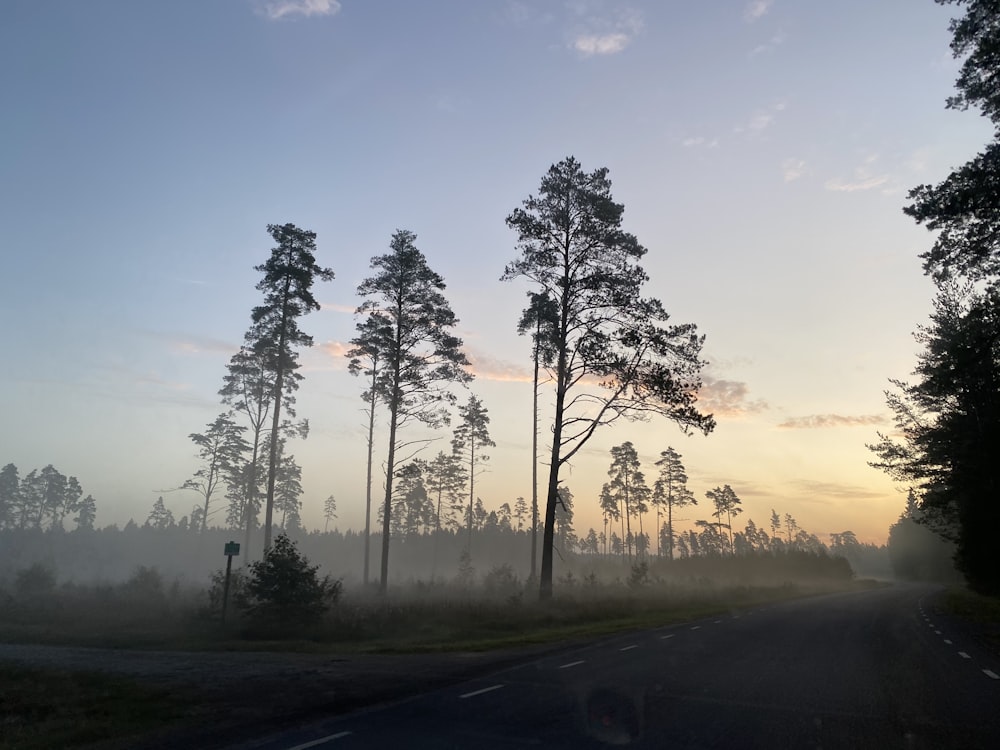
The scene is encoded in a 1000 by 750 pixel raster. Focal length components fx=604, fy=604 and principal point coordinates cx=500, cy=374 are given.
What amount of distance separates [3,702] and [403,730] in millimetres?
6727

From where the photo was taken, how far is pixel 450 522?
87.3m

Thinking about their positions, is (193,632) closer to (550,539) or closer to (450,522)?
(550,539)

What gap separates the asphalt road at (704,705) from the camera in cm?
700

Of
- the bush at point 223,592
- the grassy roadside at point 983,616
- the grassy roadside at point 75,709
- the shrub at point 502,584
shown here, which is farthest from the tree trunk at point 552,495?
the grassy roadside at point 75,709

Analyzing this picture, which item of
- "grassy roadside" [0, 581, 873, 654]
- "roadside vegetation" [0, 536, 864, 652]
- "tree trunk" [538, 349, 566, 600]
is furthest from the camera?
"tree trunk" [538, 349, 566, 600]

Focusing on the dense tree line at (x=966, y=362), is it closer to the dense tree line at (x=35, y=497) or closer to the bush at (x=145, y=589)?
the bush at (x=145, y=589)

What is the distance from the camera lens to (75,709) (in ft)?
29.7

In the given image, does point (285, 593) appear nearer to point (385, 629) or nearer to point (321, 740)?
point (385, 629)

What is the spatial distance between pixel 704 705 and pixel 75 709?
9.32 metres

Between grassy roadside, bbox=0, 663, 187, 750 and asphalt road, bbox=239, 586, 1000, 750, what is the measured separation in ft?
7.84

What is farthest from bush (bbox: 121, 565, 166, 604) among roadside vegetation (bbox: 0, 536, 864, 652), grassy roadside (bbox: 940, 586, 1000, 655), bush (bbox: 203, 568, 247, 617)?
grassy roadside (bbox: 940, 586, 1000, 655)

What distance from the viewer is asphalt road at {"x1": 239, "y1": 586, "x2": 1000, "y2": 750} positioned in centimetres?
700

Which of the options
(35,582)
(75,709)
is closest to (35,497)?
(35,582)

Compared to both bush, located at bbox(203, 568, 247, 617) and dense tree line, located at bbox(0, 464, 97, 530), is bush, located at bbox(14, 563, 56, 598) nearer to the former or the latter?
bush, located at bbox(203, 568, 247, 617)
